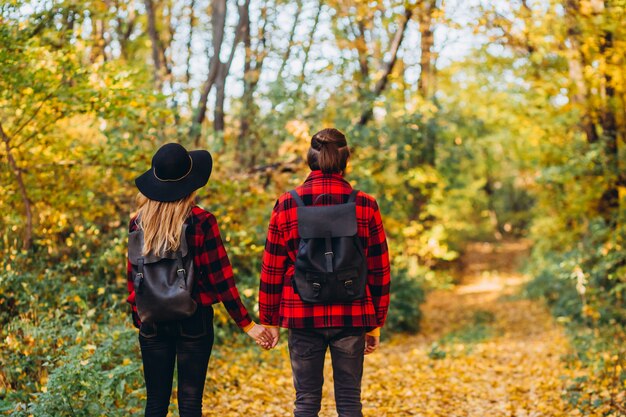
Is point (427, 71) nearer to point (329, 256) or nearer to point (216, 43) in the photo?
point (216, 43)

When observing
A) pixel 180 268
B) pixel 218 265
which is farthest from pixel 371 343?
pixel 180 268

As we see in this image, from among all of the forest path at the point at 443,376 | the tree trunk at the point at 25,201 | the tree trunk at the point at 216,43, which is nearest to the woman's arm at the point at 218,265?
the forest path at the point at 443,376

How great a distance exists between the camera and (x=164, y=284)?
10.2 feet

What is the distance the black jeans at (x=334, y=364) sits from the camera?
3.19 metres

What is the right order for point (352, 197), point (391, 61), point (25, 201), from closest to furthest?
point (352, 197)
point (25, 201)
point (391, 61)

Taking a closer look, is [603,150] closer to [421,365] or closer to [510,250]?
[421,365]

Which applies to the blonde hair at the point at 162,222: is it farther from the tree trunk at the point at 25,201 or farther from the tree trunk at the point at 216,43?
the tree trunk at the point at 216,43

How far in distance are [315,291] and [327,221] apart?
13.4 inches

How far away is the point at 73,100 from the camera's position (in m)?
6.02

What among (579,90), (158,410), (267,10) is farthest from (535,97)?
(158,410)

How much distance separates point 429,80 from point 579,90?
6464 millimetres

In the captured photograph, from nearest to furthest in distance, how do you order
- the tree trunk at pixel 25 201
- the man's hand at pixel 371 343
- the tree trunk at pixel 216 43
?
the man's hand at pixel 371 343 → the tree trunk at pixel 25 201 → the tree trunk at pixel 216 43

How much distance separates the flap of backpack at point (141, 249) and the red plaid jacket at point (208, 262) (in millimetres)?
54

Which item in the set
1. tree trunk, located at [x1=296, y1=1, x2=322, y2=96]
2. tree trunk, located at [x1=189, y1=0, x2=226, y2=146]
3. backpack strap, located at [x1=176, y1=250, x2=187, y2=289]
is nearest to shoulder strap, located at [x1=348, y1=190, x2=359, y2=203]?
backpack strap, located at [x1=176, y1=250, x2=187, y2=289]
